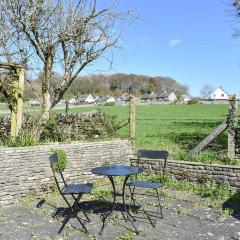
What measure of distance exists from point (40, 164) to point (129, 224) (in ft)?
9.32

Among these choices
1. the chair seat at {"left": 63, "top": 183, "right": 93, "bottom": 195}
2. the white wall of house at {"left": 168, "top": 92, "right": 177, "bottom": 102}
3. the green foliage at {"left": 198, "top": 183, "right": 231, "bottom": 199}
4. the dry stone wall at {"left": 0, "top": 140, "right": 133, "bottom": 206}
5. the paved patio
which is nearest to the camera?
the paved patio

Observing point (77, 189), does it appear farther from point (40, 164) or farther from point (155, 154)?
point (40, 164)

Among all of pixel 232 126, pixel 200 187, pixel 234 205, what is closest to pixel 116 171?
pixel 234 205

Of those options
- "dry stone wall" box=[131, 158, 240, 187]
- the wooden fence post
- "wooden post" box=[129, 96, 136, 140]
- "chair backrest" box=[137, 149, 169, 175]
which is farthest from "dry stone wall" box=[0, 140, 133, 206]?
"chair backrest" box=[137, 149, 169, 175]

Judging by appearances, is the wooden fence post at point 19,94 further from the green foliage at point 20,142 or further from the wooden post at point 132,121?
the wooden post at point 132,121

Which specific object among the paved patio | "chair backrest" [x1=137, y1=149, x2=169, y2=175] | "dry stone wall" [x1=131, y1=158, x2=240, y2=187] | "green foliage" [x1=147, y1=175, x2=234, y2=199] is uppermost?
"chair backrest" [x1=137, y1=149, x2=169, y2=175]

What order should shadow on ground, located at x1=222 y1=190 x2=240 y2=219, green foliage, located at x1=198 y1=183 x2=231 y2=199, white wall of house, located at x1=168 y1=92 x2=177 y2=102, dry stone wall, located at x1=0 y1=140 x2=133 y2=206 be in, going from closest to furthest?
shadow on ground, located at x1=222 y1=190 x2=240 y2=219 < dry stone wall, located at x1=0 y1=140 x2=133 y2=206 < green foliage, located at x1=198 y1=183 x2=231 y2=199 < white wall of house, located at x1=168 y1=92 x2=177 y2=102

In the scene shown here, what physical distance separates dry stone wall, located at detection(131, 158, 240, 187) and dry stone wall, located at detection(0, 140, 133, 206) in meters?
0.98

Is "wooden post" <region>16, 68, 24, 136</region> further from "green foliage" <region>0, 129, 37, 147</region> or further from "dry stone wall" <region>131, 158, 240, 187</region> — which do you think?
"dry stone wall" <region>131, 158, 240, 187</region>

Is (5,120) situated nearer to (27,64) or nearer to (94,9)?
(27,64)

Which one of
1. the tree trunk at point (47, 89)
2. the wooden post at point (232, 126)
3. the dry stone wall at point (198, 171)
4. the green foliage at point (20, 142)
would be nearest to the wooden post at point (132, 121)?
the dry stone wall at point (198, 171)

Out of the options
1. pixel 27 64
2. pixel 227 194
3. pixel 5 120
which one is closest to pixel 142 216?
pixel 227 194

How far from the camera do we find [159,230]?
613 cm

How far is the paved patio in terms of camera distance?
19.4 feet
